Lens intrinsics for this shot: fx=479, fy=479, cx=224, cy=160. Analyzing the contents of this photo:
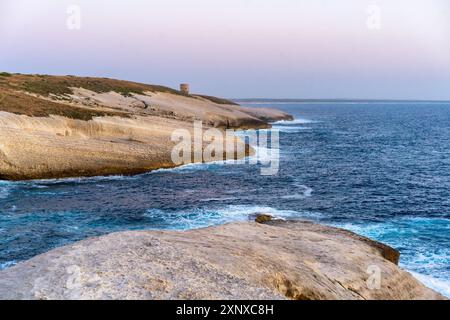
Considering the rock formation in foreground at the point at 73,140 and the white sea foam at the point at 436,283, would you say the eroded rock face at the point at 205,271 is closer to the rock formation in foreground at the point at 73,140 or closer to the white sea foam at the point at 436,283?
the white sea foam at the point at 436,283

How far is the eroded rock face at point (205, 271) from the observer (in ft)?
34.5

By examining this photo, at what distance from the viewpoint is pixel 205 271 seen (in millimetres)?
11531

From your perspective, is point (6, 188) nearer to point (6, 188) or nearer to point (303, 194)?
point (6, 188)

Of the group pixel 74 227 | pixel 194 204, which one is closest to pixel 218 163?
pixel 194 204

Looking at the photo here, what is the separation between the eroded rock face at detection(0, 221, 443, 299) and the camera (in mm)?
10508

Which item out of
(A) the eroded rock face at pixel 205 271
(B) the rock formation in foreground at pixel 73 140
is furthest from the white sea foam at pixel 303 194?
(A) the eroded rock face at pixel 205 271

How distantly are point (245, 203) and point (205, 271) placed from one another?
80.9 feet

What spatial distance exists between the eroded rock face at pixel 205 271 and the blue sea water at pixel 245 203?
8518 millimetres

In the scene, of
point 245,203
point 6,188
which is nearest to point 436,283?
point 245,203

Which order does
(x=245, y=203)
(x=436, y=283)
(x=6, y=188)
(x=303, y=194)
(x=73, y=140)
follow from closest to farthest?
(x=436, y=283)
(x=245, y=203)
(x=6, y=188)
(x=303, y=194)
(x=73, y=140)

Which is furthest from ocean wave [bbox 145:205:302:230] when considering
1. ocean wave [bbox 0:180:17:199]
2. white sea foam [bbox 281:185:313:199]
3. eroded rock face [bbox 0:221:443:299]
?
eroded rock face [bbox 0:221:443:299]

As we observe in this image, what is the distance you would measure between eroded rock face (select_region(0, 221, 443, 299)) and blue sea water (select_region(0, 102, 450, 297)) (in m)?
8.52

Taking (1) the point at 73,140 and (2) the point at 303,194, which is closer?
(2) the point at 303,194
